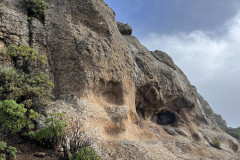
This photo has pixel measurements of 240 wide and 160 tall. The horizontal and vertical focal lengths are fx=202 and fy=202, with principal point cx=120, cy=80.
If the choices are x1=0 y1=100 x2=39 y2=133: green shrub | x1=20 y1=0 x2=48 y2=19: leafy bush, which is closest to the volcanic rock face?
x1=20 y1=0 x2=48 y2=19: leafy bush

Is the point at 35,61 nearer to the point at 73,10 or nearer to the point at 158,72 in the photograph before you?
the point at 73,10

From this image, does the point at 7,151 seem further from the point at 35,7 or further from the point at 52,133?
the point at 35,7

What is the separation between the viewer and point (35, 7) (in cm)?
1816

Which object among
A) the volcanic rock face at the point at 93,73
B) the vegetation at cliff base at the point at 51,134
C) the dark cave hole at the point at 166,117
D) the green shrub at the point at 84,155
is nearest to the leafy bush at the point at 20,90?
the volcanic rock face at the point at 93,73

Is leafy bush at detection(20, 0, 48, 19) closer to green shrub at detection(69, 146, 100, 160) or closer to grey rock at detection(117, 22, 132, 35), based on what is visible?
green shrub at detection(69, 146, 100, 160)

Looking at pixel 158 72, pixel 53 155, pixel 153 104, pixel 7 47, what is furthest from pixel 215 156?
pixel 7 47

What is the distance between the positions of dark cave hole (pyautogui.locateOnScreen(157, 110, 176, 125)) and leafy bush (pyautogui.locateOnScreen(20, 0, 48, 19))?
2445cm

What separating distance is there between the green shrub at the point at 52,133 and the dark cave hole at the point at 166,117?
1011 inches

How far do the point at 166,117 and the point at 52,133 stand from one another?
1100 inches

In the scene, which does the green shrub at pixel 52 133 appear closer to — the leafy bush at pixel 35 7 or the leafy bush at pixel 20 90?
the leafy bush at pixel 20 90

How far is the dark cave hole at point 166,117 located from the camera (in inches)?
1357

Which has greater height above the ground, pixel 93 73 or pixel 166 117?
pixel 93 73

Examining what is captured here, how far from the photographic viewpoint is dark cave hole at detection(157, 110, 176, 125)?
34469 millimetres

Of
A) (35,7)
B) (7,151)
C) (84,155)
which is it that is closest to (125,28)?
(35,7)
